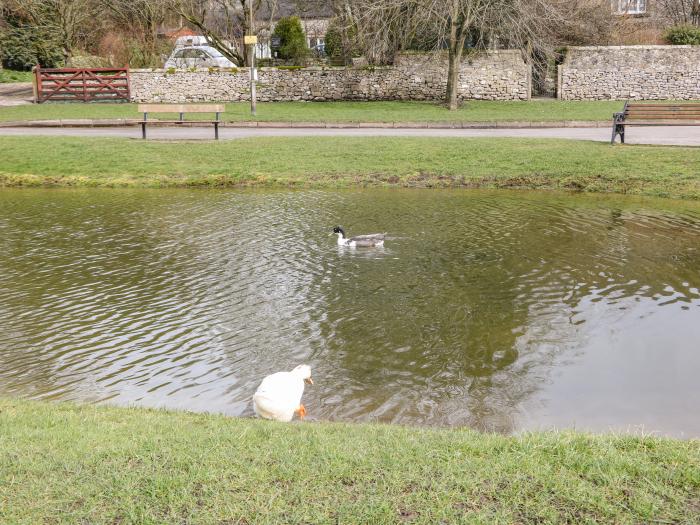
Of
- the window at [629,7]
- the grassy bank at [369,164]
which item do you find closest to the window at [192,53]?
the grassy bank at [369,164]

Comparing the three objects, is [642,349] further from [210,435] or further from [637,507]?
[210,435]

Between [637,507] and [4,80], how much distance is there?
4737cm

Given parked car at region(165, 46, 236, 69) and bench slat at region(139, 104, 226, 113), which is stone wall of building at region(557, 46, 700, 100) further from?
bench slat at region(139, 104, 226, 113)

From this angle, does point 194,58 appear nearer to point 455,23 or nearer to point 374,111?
point 374,111

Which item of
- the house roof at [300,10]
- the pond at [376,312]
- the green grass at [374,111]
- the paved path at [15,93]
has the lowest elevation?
the pond at [376,312]

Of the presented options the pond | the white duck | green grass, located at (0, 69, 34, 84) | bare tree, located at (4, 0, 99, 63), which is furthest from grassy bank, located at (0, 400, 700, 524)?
green grass, located at (0, 69, 34, 84)

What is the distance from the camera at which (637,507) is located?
3.88 meters

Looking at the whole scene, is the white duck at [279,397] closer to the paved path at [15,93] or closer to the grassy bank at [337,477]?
the grassy bank at [337,477]

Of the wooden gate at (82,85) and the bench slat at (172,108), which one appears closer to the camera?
the bench slat at (172,108)

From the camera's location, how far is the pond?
21.3ft

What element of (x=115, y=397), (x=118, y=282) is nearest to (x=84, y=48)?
(x=118, y=282)

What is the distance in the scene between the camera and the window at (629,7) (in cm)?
4658

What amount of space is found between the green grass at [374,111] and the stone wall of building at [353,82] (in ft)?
4.96

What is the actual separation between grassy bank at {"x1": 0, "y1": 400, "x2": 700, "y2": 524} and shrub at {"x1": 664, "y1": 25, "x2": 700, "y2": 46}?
39046 millimetres
